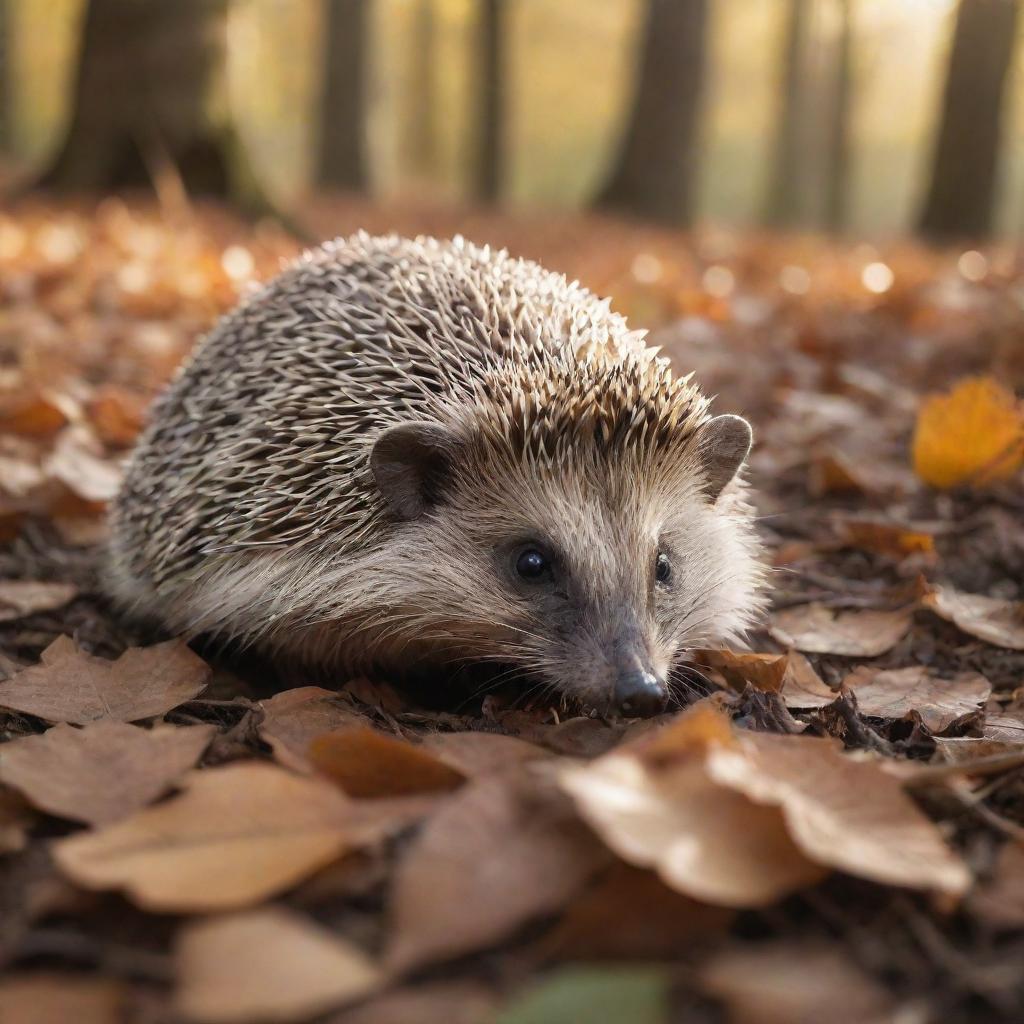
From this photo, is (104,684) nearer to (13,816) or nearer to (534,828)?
(13,816)

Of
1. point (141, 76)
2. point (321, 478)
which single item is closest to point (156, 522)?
point (321, 478)

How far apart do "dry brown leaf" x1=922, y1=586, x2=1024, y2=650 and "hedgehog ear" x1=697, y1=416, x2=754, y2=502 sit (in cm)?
66

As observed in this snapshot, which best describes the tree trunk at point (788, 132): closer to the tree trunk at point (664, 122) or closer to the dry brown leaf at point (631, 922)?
the tree trunk at point (664, 122)

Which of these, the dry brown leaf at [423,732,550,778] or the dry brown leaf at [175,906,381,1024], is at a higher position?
the dry brown leaf at [175,906,381,1024]

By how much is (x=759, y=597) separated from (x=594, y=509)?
717 millimetres

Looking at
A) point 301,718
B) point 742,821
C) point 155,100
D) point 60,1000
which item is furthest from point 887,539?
point 155,100

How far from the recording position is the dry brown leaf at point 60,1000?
1.38 metres

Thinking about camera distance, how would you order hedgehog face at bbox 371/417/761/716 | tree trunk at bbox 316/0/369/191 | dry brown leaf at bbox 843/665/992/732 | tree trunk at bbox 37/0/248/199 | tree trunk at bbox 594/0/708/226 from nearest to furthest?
dry brown leaf at bbox 843/665/992/732
hedgehog face at bbox 371/417/761/716
tree trunk at bbox 37/0/248/199
tree trunk at bbox 594/0/708/226
tree trunk at bbox 316/0/369/191

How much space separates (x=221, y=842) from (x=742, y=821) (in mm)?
749

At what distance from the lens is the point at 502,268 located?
11.9 feet

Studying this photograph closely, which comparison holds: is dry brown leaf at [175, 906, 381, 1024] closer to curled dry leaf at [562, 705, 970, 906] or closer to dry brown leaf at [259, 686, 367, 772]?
curled dry leaf at [562, 705, 970, 906]

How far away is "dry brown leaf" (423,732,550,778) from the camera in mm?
1993

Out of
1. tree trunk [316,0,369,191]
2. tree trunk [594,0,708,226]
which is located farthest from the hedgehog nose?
tree trunk [316,0,369,191]

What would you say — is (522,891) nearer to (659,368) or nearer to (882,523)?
(659,368)
